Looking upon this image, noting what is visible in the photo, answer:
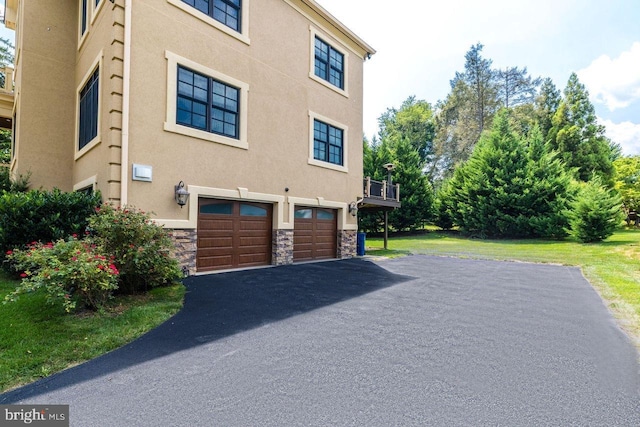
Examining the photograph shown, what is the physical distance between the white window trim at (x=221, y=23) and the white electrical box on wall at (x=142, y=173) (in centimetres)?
434

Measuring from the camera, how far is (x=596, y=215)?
1905 centimetres

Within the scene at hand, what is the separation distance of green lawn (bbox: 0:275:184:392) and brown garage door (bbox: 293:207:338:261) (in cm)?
623

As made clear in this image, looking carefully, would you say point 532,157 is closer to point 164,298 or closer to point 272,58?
point 272,58

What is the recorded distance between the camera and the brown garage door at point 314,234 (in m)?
11.9

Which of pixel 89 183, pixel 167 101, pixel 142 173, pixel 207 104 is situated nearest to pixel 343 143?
pixel 207 104

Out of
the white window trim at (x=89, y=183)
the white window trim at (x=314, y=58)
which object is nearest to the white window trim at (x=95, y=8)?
the white window trim at (x=89, y=183)

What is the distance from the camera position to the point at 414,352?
3971mm

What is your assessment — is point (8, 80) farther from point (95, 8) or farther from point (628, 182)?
point (628, 182)

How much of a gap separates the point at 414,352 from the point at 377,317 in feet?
4.78

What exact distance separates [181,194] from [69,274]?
372 centimetres

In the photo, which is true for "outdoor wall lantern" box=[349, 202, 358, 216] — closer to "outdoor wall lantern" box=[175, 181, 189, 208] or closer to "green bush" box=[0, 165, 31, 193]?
"outdoor wall lantern" box=[175, 181, 189, 208]

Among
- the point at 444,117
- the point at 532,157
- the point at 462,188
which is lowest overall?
the point at 462,188

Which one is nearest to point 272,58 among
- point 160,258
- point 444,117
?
point 160,258

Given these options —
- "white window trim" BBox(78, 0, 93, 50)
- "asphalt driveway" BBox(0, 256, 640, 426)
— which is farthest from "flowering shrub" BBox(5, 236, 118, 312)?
"white window trim" BBox(78, 0, 93, 50)
